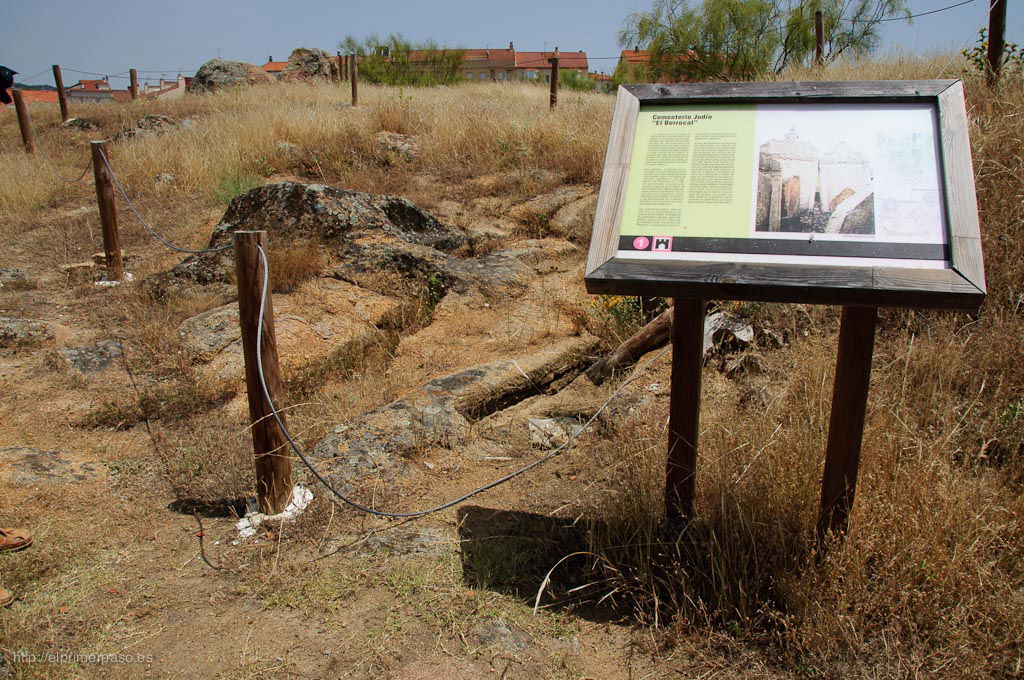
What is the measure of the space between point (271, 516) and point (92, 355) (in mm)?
2832

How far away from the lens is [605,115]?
30.3ft

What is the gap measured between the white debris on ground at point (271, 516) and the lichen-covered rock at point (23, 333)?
3150 mm

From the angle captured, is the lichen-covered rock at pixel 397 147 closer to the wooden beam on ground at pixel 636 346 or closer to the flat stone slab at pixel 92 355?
the flat stone slab at pixel 92 355

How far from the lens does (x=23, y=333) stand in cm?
524

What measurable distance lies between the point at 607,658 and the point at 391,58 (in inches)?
1577

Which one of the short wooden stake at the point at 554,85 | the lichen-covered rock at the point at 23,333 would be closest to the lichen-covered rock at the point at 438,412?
the lichen-covered rock at the point at 23,333

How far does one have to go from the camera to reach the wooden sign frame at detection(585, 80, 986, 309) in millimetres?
1889

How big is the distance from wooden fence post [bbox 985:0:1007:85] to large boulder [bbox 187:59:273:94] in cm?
2188

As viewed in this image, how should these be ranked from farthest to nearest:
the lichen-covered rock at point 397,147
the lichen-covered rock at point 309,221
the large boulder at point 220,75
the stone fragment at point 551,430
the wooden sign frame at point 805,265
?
the large boulder at point 220,75 → the lichen-covered rock at point 397,147 → the lichen-covered rock at point 309,221 → the stone fragment at point 551,430 → the wooden sign frame at point 805,265

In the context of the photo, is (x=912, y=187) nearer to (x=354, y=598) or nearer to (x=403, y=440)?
(x=354, y=598)

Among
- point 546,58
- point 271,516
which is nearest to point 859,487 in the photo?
point 271,516

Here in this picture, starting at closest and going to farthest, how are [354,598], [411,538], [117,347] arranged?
1. [354,598]
2. [411,538]
3. [117,347]

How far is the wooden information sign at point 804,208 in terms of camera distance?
197cm

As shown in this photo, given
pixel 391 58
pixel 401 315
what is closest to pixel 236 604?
pixel 401 315
